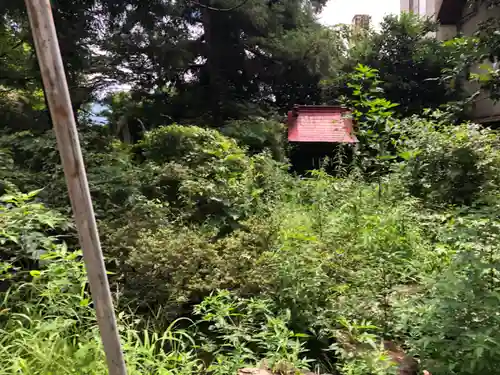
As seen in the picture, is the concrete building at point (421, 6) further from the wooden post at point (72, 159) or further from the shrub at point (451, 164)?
the wooden post at point (72, 159)

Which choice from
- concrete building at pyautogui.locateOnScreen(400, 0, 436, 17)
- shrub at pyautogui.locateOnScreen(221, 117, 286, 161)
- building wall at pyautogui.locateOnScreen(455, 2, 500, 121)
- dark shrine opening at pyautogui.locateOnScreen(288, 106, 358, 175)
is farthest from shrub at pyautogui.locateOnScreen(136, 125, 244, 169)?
concrete building at pyautogui.locateOnScreen(400, 0, 436, 17)

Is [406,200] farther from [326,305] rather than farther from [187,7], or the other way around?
[187,7]

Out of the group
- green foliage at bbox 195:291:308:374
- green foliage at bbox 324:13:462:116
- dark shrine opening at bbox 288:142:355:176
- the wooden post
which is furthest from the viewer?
green foliage at bbox 324:13:462:116

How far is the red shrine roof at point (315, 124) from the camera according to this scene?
7.20 m

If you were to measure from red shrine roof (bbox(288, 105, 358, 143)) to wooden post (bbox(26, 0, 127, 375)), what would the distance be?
5978 mm

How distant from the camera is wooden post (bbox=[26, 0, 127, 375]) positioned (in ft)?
3.58

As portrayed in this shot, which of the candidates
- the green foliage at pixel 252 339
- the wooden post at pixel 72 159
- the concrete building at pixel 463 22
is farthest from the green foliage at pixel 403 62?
the wooden post at pixel 72 159

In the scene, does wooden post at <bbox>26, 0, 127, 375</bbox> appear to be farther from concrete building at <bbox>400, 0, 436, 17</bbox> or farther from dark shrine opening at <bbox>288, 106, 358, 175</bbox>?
concrete building at <bbox>400, 0, 436, 17</bbox>

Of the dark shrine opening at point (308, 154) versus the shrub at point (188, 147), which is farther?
the dark shrine opening at point (308, 154)

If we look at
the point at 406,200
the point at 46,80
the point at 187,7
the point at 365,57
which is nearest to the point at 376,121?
the point at 406,200

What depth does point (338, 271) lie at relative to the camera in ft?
8.78

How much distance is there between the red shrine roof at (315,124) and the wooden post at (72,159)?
235 inches

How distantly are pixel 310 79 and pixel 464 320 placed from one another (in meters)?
7.61

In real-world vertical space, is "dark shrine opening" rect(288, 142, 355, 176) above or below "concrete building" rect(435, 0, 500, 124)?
below
